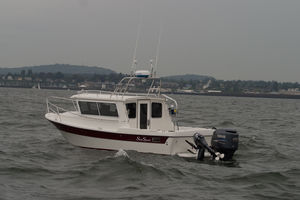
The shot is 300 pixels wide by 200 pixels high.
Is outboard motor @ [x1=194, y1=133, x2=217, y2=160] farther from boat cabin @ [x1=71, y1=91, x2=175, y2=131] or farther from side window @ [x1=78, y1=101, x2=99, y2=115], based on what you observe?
side window @ [x1=78, y1=101, x2=99, y2=115]

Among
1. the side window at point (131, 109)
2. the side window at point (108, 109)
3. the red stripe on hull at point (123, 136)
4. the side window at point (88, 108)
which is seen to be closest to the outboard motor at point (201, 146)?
→ the red stripe on hull at point (123, 136)

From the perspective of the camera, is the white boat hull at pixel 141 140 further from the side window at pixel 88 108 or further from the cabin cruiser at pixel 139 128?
the side window at pixel 88 108

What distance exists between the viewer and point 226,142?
15.6m

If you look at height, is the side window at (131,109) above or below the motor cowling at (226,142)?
above

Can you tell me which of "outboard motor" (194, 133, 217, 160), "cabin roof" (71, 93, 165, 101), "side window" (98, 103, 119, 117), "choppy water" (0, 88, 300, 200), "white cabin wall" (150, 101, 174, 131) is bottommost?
"choppy water" (0, 88, 300, 200)

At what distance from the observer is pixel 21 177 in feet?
41.6

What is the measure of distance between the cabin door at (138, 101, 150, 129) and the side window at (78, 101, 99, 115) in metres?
1.59

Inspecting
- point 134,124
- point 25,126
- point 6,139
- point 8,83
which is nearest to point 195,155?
point 134,124

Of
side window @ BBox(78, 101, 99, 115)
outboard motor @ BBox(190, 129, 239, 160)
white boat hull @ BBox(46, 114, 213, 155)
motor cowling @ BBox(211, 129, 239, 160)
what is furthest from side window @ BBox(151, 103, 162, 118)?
motor cowling @ BBox(211, 129, 239, 160)

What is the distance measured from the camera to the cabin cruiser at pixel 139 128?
15.9 meters

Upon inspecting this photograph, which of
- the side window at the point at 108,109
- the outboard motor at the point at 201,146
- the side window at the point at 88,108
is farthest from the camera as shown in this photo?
the side window at the point at 88,108

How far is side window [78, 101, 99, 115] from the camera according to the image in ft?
55.7

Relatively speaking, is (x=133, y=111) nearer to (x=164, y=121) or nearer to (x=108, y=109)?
(x=108, y=109)

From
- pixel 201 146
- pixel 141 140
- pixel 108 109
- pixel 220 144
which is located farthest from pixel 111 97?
pixel 220 144
